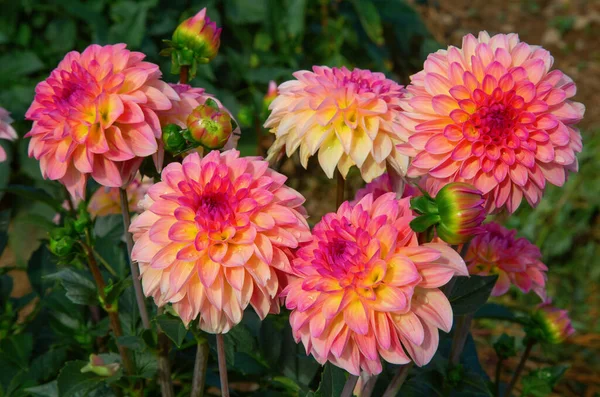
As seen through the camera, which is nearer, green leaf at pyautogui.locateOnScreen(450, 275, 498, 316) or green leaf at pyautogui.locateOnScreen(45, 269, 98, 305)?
green leaf at pyautogui.locateOnScreen(450, 275, 498, 316)

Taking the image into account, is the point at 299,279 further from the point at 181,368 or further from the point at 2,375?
the point at 2,375

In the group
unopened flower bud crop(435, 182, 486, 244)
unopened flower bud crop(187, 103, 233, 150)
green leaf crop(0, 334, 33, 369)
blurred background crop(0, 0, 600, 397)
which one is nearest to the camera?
unopened flower bud crop(435, 182, 486, 244)

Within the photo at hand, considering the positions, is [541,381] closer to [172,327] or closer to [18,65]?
[172,327]

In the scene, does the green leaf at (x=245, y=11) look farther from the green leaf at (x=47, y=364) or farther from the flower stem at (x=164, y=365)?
the flower stem at (x=164, y=365)

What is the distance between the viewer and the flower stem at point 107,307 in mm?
823

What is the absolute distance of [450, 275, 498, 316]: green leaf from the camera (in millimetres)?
736

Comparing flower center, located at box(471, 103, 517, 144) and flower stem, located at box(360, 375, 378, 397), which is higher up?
flower center, located at box(471, 103, 517, 144)

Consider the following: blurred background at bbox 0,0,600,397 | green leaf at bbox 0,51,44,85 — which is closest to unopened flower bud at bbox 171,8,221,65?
blurred background at bbox 0,0,600,397

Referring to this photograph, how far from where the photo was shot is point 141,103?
742mm

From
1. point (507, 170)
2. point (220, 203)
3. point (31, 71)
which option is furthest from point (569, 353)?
point (31, 71)

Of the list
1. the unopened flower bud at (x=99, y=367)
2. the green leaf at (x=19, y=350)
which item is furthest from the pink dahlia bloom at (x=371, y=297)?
the green leaf at (x=19, y=350)

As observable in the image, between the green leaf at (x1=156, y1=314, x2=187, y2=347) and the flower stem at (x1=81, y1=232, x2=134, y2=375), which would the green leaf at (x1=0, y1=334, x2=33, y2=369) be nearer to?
the flower stem at (x1=81, y1=232, x2=134, y2=375)

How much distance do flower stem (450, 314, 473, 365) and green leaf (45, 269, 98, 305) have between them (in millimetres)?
444

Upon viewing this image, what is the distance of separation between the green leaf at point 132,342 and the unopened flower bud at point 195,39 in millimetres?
315
